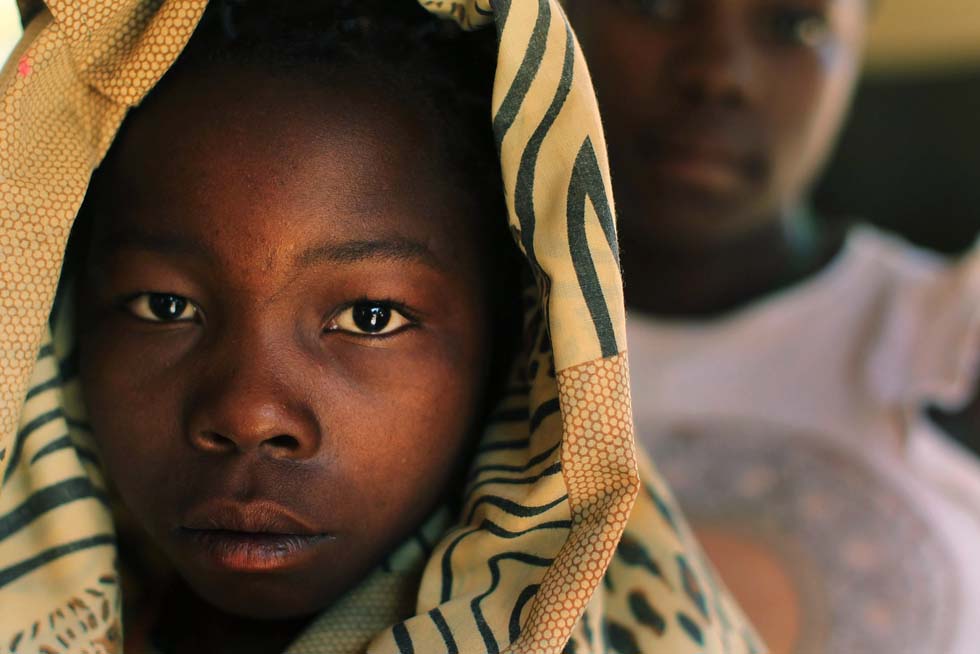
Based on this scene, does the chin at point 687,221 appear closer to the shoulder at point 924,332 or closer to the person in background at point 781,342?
the person in background at point 781,342

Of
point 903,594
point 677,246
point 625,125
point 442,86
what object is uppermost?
point 442,86

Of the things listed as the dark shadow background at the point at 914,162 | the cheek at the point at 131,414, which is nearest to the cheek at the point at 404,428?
the cheek at the point at 131,414

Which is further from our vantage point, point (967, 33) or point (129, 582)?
point (967, 33)

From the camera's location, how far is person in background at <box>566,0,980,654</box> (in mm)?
1160

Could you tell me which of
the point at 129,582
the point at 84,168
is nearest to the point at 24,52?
the point at 84,168

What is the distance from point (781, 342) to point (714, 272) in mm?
119

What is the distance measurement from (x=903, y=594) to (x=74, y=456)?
0.82 meters

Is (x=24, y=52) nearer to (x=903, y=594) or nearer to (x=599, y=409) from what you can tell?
(x=599, y=409)

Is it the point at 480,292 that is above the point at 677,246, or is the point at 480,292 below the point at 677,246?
above

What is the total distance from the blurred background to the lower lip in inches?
54.0

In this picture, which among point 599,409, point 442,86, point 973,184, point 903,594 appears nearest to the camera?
point 599,409

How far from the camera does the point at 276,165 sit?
69 centimetres

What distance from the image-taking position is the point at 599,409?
66cm

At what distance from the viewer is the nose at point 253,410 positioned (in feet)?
2.18
